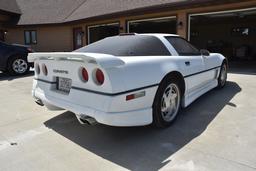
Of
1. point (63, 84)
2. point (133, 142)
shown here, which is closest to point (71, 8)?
point (63, 84)

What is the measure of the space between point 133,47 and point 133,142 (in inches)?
55.5

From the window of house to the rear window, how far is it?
17.6 metres

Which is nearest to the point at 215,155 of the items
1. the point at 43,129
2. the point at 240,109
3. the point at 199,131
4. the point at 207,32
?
the point at 199,131

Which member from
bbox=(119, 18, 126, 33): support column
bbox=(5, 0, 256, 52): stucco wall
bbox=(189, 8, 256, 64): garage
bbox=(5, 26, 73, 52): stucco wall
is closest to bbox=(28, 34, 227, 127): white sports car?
bbox=(5, 0, 256, 52): stucco wall

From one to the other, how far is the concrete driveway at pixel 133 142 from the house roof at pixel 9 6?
17.1 m

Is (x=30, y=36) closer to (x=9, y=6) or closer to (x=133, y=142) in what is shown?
(x=9, y=6)

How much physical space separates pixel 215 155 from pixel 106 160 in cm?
127

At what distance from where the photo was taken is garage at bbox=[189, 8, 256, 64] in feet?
53.6

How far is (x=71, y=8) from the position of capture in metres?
18.9

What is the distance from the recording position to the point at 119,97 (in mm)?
2840

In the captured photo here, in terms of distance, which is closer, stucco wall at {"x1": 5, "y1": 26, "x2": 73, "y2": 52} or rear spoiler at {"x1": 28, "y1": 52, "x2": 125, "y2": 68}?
rear spoiler at {"x1": 28, "y1": 52, "x2": 125, "y2": 68}

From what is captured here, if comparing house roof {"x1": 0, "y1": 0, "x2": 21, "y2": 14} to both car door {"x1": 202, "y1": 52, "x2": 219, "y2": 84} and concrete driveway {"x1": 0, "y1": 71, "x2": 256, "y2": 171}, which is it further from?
car door {"x1": 202, "y1": 52, "x2": 219, "y2": 84}

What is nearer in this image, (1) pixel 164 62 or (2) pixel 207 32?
(1) pixel 164 62

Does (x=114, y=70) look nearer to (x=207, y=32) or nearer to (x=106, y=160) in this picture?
(x=106, y=160)
